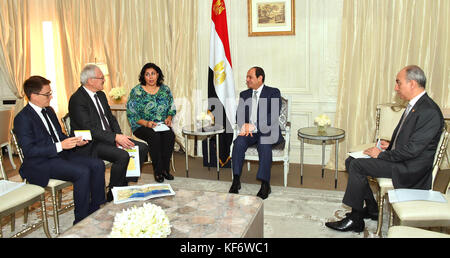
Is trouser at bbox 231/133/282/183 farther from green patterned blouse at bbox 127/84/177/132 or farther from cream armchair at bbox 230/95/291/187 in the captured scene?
green patterned blouse at bbox 127/84/177/132

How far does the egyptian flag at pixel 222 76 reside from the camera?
17.9 ft

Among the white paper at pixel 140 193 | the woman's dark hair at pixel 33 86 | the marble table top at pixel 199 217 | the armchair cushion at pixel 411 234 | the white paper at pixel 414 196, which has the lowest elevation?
the marble table top at pixel 199 217

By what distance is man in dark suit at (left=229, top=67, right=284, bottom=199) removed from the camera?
460 centimetres

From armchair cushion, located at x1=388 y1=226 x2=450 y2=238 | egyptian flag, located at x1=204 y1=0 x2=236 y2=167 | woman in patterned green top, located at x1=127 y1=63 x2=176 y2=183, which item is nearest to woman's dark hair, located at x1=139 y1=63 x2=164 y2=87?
woman in patterned green top, located at x1=127 y1=63 x2=176 y2=183

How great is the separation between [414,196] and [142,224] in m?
2.02

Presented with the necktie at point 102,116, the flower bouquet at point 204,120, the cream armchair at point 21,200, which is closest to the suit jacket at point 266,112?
the flower bouquet at point 204,120

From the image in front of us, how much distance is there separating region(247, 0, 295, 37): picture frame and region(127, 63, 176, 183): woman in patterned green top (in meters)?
1.56

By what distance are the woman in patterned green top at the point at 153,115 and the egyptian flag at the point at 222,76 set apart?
71 cm

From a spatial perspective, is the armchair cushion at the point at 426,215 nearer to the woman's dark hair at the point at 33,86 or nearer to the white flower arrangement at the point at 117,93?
the woman's dark hair at the point at 33,86

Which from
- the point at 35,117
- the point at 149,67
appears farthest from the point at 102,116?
the point at 149,67

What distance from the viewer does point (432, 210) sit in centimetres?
273
